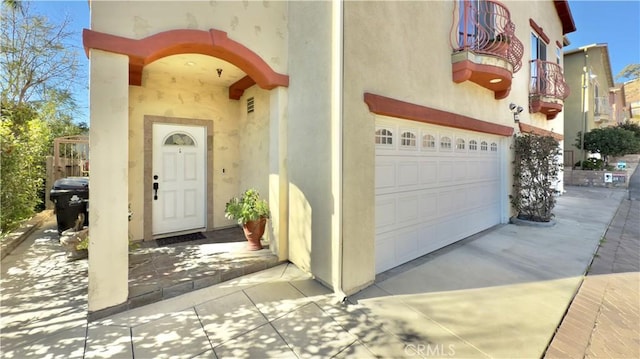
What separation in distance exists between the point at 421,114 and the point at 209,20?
3.45 m

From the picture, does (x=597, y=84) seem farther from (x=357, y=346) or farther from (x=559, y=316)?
(x=357, y=346)

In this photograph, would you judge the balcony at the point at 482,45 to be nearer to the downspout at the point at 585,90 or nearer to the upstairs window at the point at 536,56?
the upstairs window at the point at 536,56

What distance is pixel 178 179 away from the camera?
5734mm

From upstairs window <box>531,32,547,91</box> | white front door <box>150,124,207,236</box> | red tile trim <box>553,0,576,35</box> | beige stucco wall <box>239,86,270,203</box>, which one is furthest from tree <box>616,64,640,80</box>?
white front door <box>150,124,207,236</box>

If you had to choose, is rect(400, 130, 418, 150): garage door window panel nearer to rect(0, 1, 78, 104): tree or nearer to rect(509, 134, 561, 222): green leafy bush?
rect(509, 134, 561, 222): green leafy bush

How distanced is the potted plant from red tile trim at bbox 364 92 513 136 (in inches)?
95.9

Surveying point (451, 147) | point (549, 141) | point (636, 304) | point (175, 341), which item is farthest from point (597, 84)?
point (175, 341)

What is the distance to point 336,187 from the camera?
11.7 feet

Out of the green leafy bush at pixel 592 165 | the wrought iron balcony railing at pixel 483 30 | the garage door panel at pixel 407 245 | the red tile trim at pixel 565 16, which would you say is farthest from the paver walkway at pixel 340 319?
the green leafy bush at pixel 592 165

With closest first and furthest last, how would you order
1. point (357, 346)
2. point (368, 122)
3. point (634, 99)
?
1. point (357, 346)
2. point (368, 122)
3. point (634, 99)

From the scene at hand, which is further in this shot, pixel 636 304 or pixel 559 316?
pixel 636 304

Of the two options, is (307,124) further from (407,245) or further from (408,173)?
(407,245)

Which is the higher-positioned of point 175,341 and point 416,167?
point 416,167

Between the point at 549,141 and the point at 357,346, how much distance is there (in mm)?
7453
